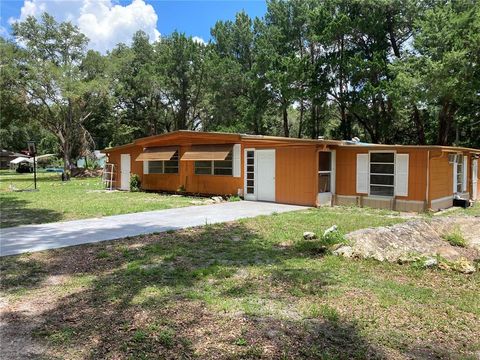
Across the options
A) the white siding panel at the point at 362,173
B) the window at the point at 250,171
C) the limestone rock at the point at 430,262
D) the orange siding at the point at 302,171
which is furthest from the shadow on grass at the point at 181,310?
the window at the point at 250,171

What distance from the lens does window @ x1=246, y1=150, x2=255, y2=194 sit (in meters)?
14.7

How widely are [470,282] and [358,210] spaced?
7.06m

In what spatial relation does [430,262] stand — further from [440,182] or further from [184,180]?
[184,180]

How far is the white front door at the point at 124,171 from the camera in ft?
66.1

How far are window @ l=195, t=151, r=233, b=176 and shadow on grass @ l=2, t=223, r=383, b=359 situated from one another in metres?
9.12

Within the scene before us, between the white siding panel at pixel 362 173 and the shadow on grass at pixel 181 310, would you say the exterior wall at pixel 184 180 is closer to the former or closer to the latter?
the white siding panel at pixel 362 173

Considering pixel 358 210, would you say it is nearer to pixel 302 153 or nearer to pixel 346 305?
pixel 302 153

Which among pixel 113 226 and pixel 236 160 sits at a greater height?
pixel 236 160

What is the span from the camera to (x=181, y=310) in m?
3.90

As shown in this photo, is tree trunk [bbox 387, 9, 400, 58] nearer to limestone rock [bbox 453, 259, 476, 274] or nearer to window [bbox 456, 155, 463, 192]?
window [bbox 456, 155, 463, 192]

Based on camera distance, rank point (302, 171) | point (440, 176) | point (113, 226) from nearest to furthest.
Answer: point (113, 226), point (440, 176), point (302, 171)

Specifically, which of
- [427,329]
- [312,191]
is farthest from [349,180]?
[427,329]

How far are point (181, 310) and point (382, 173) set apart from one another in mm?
10132

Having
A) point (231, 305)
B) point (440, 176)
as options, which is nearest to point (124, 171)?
point (440, 176)
